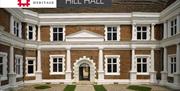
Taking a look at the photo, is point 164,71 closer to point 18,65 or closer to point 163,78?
point 163,78

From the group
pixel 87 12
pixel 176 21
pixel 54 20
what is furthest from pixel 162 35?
pixel 54 20

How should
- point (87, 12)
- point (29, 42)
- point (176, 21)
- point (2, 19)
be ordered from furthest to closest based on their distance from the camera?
point (87, 12)
point (29, 42)
point (176, 21)
point (2, 19)

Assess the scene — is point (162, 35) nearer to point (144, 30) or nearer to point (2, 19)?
point (144, 30)

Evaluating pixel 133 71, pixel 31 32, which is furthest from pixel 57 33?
pixel 133 71

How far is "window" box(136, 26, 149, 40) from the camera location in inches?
1298

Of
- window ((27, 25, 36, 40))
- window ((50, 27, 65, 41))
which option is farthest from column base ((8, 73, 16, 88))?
window ((50, 27, 65, 41))

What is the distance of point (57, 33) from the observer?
3353 cm

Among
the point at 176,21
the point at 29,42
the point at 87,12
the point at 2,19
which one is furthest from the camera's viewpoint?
the point at 87,12

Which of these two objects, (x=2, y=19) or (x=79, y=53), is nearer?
(x=2, y=19)

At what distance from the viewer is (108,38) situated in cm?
3341

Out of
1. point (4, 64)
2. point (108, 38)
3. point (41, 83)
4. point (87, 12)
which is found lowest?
point (41, 83)

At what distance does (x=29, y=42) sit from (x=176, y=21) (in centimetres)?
1412

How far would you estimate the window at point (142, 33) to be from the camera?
3297 centimetres

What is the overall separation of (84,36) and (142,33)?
597 centimetres
